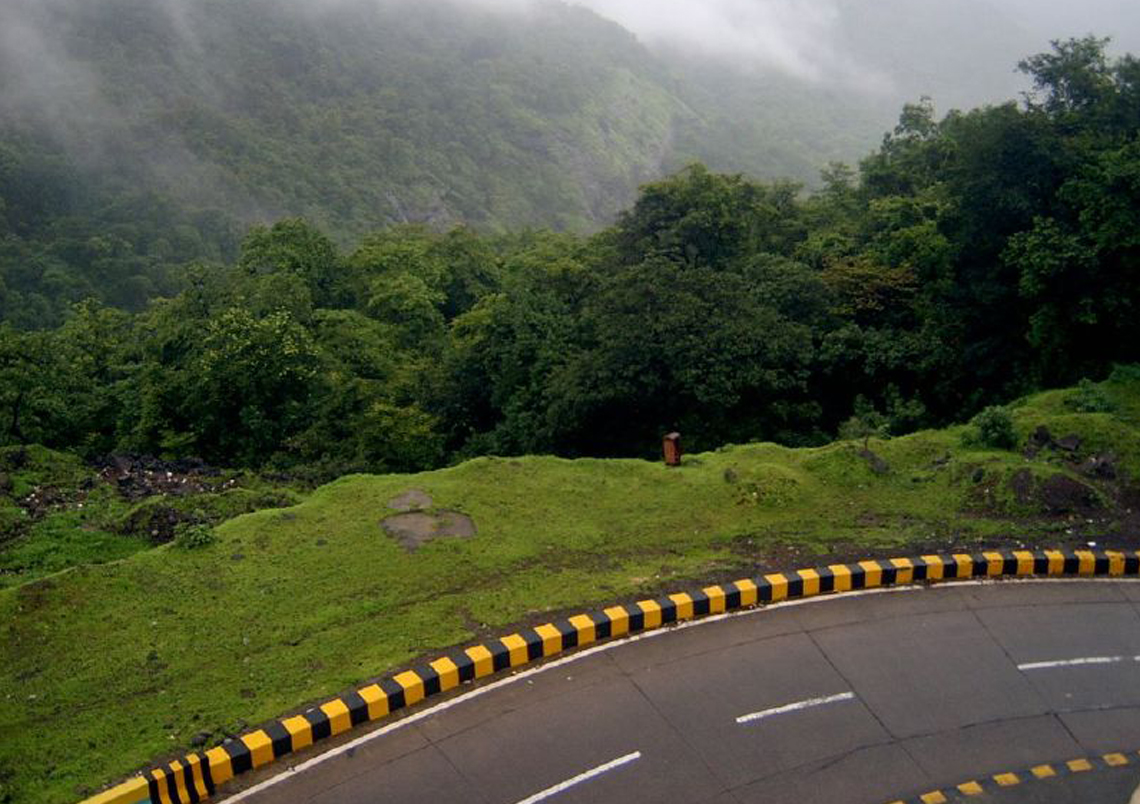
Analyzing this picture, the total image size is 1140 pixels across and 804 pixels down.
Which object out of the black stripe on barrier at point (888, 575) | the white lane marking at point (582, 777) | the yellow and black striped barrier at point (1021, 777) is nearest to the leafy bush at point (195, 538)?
the white lane marking at point (582, 777)

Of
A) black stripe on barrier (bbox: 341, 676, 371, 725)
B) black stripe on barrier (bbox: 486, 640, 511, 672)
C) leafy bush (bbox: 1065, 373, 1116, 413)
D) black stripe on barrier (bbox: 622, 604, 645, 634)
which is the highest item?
leafy bush (bbox: 1065, 373, 1116, 413)

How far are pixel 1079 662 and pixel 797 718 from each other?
3689 mm

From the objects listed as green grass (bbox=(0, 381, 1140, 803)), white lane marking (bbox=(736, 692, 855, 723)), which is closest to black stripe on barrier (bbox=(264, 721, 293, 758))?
green grass (bbox=(0, 381, 1140, 803))

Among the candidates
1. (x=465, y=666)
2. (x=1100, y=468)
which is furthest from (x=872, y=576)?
(x=465, y=666)

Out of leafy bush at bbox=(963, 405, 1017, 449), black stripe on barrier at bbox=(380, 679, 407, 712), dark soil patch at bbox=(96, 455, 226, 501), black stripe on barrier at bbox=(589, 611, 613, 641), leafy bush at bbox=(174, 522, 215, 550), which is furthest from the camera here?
dark soil patch at bbox=(96, 455, 226, 501)

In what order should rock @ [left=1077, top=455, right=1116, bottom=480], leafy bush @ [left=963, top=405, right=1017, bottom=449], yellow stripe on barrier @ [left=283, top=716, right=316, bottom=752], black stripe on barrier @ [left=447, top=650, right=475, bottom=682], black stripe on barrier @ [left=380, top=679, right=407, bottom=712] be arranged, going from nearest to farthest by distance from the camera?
yellow stripe on barrier @ [left=283, top=716, right=316, bottom=752] < black stripe on barrier @ [left=380, top=679, right=407, bottom=712] < black stripe on barrier @ [left=447, top=650, right=475, bottom=682] < rock @ [left=1077, top=455, right=1116, bottom=480] < leafy bush @ [left=963, top=405, right=1017, bottom=449]

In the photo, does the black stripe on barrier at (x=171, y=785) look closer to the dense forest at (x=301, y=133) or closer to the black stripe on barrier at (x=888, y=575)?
the black stripe on barrier at (x=888, y=575)

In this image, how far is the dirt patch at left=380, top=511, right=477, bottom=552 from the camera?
538 inches

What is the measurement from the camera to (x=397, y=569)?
13.0 meters

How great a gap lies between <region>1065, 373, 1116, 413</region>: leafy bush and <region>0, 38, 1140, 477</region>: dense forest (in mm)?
1860

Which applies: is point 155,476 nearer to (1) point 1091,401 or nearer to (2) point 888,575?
(2) point 888,575

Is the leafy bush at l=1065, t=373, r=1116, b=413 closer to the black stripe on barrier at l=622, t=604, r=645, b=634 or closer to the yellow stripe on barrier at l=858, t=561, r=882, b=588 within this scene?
the yellow stripe on barrier at l=858, t=561, r=882, b=588

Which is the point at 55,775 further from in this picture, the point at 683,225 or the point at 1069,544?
the point at 683,225

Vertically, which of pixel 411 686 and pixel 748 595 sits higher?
pixel 748 595
